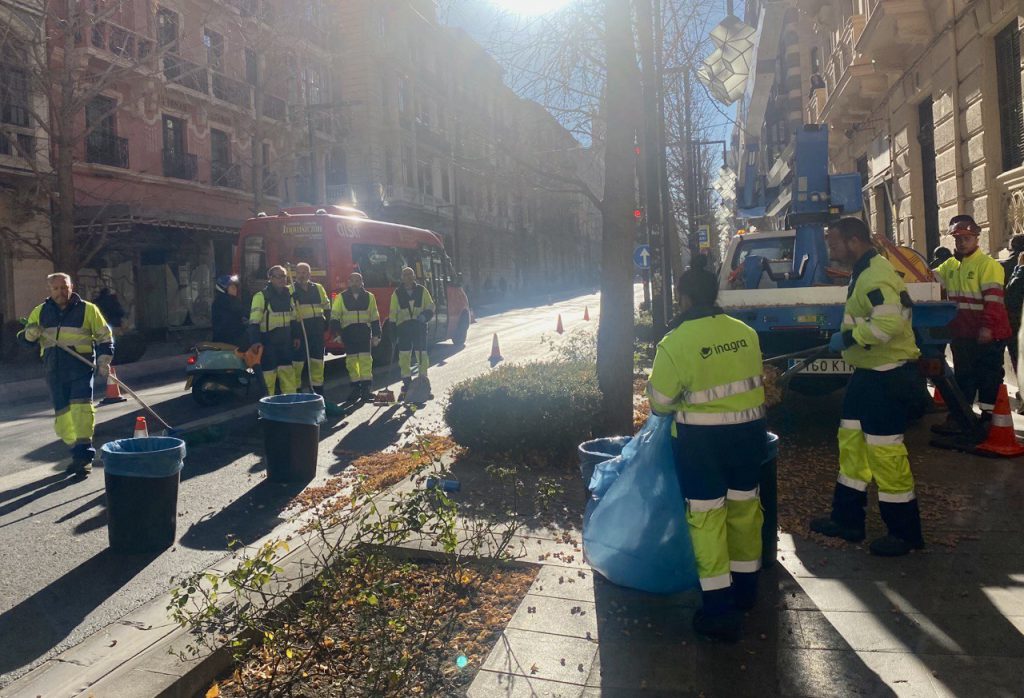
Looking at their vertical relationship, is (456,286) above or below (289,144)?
below

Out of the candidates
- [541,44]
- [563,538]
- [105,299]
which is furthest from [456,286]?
[563,538]

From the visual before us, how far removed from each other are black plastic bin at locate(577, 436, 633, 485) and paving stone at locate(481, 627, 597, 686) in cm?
109

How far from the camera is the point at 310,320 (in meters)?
10.2

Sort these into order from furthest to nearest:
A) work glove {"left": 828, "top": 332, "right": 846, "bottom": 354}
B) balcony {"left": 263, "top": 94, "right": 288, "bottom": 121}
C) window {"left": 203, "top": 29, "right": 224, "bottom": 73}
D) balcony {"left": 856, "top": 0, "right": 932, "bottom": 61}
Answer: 1. balcony {"left": 263, "top": 94, "right": 288, "bottom": 121}
2. window {"left": 203, "top": 29, "right": 224, "bottom": 73}
3. balcony {"left": 856, "top": 0, "right": 932, "bottom": 61}
4. work glove {"left": 828, "top": 332, "right": 846, "bottom": 354}

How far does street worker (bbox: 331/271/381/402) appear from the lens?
432 inches

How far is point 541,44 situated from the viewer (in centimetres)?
852

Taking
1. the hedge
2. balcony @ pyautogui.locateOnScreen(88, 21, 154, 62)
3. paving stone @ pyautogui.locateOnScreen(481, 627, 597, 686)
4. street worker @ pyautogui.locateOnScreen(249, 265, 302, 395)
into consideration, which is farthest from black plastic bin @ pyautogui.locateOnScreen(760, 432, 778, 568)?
balcony @ pyautogui.locateOnScreen(88, 21, 154, 62)

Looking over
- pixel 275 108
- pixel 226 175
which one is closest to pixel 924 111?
pixel 226 175

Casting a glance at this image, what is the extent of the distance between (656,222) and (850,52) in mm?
6842

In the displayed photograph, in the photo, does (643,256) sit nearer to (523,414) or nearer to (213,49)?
(523,414)

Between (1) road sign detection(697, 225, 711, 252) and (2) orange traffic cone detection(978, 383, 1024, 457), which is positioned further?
(1) road sign detection(697, 225, 711, 252)

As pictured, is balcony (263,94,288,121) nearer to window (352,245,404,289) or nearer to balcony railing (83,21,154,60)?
balcony railing (83,21,154,60)

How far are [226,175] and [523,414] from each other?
1040 inches

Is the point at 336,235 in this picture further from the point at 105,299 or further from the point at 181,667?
the point at 181,667
